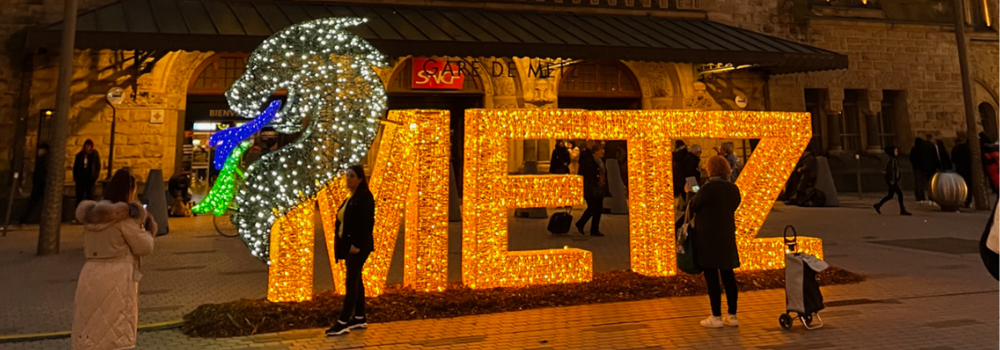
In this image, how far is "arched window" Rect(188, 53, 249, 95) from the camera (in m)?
15.0

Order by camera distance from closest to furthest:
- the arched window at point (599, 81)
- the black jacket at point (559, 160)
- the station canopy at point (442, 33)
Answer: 1. the station canopy at point (442, 33)
2. the black jacket at point (559, 160)
3. the arched window at point (599, 81)

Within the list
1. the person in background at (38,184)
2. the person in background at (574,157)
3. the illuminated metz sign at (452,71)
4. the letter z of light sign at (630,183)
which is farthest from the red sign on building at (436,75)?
the letter z of light sign at (630,183)

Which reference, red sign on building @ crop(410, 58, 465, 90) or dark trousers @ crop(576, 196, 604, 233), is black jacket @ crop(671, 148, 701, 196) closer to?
dark trousers @ crop(576, 196, 604, 233)

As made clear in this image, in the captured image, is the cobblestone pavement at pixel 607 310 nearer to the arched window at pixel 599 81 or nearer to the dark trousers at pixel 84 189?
the dark trousers at pixel 84 189

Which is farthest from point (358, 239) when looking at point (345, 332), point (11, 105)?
point (11, 105)

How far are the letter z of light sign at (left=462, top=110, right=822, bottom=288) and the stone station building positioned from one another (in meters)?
6.67

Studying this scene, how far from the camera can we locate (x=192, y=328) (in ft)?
16.0

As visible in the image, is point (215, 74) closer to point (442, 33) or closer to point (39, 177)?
point (39, 177)

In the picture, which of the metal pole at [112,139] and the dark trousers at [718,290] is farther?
the metal pole at [112,139]

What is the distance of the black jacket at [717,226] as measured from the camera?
485cm

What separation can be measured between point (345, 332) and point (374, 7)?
36.5 ft

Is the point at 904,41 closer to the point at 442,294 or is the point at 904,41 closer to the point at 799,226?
the point at 799,226

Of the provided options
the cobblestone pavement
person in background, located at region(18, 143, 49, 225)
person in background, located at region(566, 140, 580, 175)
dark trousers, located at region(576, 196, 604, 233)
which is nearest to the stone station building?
person in background, located at region(566, 140, 580, 175)

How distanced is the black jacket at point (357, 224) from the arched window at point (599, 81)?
524 inches
